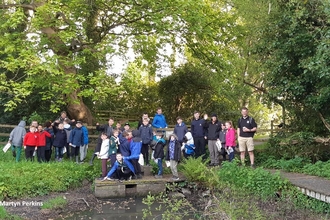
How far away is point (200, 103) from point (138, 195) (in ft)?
34.4

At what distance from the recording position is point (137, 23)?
13227 millimetres

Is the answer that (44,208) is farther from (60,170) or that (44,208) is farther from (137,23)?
(137,23)

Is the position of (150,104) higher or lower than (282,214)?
higher

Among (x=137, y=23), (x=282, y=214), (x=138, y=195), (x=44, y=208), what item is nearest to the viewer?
(x=282, y=214)

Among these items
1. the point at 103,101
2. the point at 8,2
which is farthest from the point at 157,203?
the point at 103,101

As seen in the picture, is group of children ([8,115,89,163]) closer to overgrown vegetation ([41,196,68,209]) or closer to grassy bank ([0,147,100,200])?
grassy bank ([0,147,100,200])

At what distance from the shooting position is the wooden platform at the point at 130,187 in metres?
9.16

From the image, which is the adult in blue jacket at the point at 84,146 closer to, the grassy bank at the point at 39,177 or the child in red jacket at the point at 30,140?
the grassy bank at the point at 39,177

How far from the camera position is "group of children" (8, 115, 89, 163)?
427 inches

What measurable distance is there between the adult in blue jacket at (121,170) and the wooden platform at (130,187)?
0.22 meters

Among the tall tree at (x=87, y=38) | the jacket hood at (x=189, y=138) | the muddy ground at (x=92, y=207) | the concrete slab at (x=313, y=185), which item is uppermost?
the tall tree at (x=87, y=38)

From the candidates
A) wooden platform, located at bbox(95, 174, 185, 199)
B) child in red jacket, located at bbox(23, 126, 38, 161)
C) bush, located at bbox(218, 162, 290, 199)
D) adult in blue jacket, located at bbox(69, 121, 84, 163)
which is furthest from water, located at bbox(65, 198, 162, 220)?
child in red jacket, located at bbox(23, 126, 38, 161)

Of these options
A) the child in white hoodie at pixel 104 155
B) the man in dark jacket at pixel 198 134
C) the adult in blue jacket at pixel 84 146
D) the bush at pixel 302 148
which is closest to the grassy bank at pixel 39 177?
the child in white hoodie at pixel 104 155

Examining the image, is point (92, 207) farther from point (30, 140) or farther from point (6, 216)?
point (30, 140)
